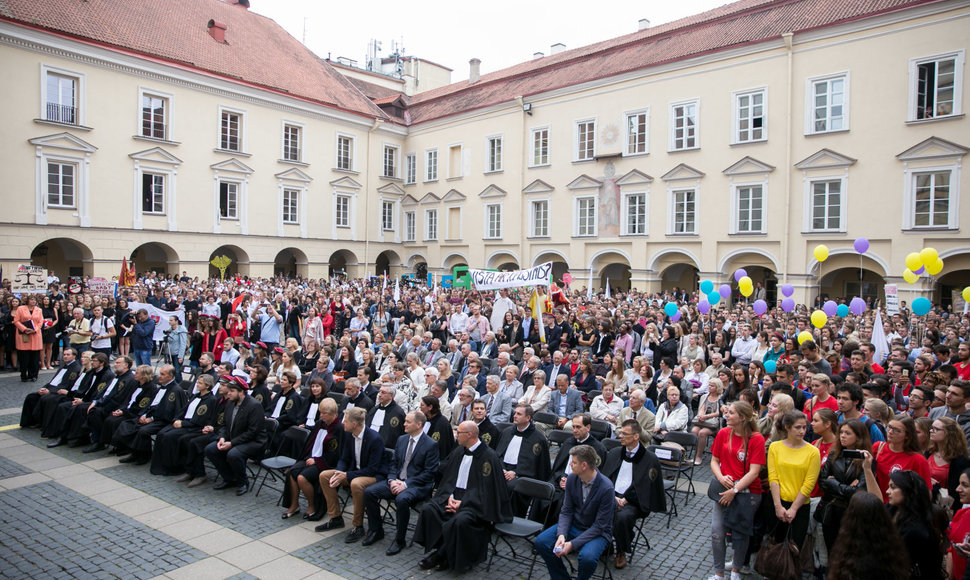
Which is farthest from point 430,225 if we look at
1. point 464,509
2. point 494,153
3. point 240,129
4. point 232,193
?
point 464,509

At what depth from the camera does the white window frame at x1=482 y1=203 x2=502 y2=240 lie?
33844 mm

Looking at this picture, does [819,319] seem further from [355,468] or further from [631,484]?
[355,468]

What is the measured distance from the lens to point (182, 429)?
9344mm

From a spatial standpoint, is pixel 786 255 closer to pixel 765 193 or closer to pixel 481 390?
pixel 765 193

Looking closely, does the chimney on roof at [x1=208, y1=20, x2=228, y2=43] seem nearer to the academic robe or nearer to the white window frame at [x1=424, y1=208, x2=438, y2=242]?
the white window frame at [x1=424, y1=208, x2=438, y2=242]

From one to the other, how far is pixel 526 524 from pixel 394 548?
1.53 metres

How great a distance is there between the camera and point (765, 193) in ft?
80.1

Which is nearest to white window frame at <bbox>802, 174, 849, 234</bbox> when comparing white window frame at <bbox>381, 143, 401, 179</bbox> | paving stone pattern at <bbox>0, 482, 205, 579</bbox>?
paving stone pattern at <bbox>0, 482, 205, 579</bbox>

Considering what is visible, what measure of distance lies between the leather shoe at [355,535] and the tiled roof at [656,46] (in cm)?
2425

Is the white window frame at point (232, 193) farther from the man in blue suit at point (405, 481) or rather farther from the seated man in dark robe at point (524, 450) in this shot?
the seated man in dark robe at point (524, 450)

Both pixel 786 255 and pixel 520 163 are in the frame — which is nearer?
pixel 786 255

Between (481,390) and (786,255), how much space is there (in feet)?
57.2

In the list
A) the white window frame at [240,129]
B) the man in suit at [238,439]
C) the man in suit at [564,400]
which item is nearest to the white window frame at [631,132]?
the white window frame at [240,129]

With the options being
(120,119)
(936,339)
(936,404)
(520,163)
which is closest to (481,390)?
(936,404)
